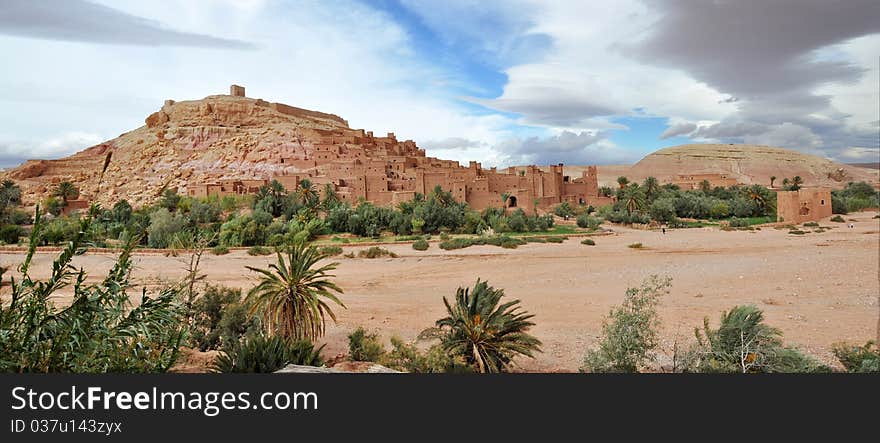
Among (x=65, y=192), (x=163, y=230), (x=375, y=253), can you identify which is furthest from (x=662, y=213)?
(x=65, y=192)

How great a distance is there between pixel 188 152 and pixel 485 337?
51009 mm

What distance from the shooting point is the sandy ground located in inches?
310

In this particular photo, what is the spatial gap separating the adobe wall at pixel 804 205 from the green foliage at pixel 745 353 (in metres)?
24.6

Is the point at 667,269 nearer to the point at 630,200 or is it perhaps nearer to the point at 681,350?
the point at 681,350

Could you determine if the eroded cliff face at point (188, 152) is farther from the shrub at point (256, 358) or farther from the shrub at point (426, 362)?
the shrub at point (256, 358)

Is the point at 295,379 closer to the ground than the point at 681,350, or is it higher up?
higher up

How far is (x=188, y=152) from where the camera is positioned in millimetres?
47156

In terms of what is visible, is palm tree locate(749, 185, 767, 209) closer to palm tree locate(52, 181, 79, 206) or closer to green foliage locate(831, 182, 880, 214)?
green foliage locate(831, 182, 880, 214)

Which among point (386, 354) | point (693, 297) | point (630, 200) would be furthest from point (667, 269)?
point (630, 200)

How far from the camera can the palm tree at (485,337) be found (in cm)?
557

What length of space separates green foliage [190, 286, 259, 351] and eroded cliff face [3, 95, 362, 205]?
36218 millimetres

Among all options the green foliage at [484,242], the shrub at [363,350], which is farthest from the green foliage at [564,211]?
the shrub at [363,350]

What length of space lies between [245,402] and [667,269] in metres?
13.7

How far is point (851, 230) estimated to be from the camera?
20859mm
